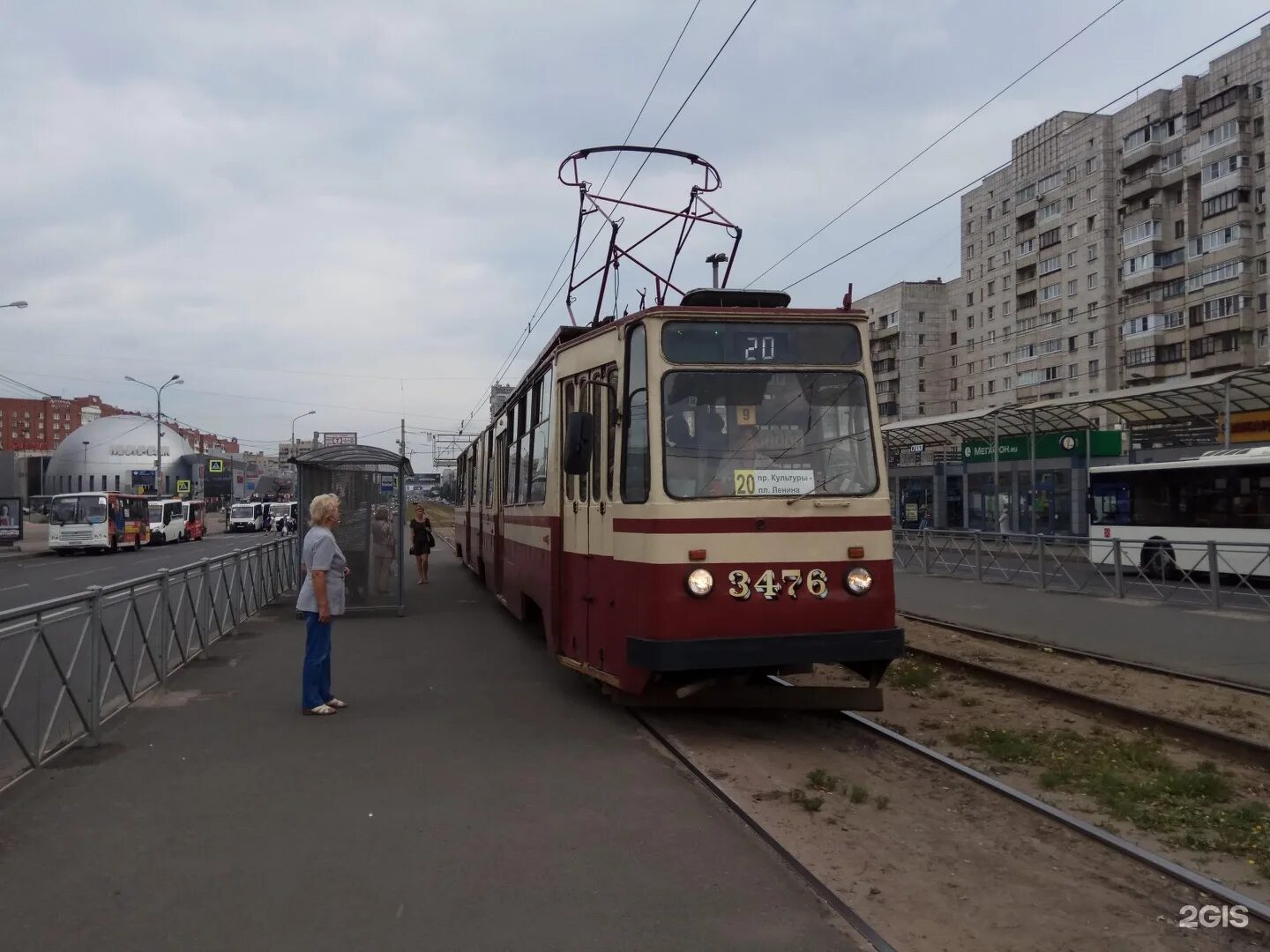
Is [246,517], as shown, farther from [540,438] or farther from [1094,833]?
[1094,833]

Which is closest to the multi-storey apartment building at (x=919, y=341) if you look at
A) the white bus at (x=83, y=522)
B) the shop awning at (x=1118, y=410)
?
the shop awning at (x=1118, y=410)

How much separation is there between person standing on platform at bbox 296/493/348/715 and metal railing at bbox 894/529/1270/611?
1350cm

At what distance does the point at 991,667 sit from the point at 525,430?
225 inches

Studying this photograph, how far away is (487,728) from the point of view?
26.5 feet

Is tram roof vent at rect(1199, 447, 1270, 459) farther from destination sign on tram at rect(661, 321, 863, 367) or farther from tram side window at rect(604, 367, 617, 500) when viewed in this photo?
tram side window at rect(604, 367, 617, 500)

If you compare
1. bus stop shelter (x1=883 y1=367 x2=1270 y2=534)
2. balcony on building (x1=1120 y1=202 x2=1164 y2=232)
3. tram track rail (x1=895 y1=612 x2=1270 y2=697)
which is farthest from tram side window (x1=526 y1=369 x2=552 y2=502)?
balcony on building (x1=1120 y1=202 x2=1164 y2=232)

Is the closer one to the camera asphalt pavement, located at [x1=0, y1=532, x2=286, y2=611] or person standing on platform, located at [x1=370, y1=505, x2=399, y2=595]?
person standing on platform, located at [x1=370, y1=505, x2=399, y2=595]

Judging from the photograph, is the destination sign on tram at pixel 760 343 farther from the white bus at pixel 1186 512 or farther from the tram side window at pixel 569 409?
the white bus at pixel 1186 512

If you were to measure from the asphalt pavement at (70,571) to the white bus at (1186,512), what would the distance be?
16.6m

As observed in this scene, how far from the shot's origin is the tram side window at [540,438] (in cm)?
1005

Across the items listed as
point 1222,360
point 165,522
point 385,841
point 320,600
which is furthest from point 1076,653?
point 1222,360

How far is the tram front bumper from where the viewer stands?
7008 millimetres

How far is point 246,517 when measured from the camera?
217 ft

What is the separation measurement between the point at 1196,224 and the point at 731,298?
61.9 m
